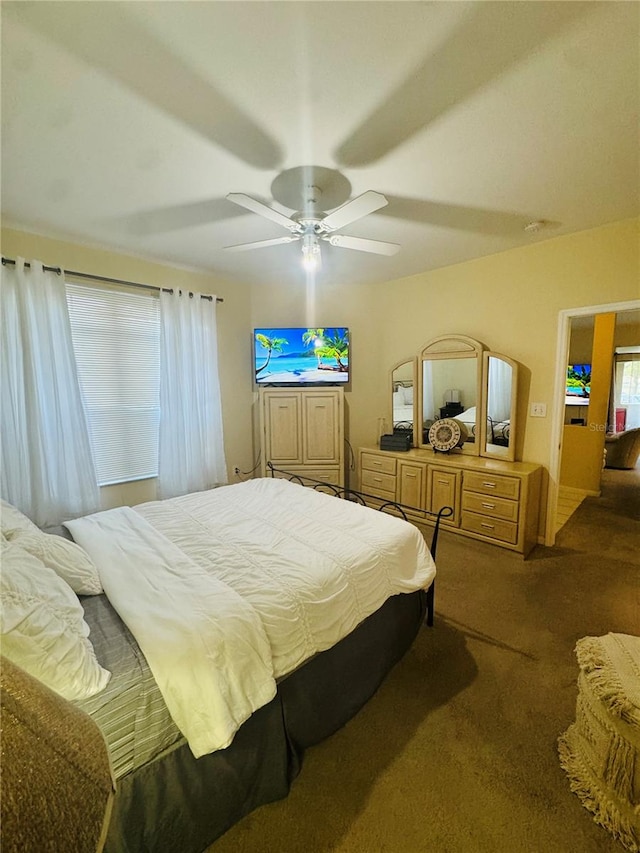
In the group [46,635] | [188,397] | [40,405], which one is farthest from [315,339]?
[46,635]

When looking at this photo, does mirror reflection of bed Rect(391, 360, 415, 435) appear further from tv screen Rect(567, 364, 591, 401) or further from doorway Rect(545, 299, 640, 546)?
tv screen Rect(567, 364, 591, 401)

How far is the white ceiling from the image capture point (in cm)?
116

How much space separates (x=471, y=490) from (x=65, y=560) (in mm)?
3042

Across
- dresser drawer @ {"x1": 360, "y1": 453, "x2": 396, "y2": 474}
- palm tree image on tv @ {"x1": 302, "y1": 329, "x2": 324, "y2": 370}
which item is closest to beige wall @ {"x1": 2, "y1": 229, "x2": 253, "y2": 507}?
palm tree image on tv @ {"x1": 302, "y1": 329, "x2": 324, "y2": 370}

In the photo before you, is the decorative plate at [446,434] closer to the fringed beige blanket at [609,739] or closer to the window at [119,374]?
the fringed beige blanket at [609,739]

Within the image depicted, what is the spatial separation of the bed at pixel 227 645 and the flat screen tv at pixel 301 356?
2.17 metres

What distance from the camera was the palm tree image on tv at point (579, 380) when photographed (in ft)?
17.6

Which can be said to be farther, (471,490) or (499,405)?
(499,405)

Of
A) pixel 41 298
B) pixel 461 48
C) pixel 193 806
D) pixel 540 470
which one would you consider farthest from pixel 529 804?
pixel 41 298

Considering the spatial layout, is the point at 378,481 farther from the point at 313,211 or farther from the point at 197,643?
the point at 197,643

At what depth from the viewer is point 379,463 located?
12.8ft

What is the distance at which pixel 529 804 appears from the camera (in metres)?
1.25

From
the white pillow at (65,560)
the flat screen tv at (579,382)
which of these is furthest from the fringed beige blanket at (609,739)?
the flat screen tv at (579,382)

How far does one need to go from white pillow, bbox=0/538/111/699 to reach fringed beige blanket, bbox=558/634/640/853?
5.64 feet
